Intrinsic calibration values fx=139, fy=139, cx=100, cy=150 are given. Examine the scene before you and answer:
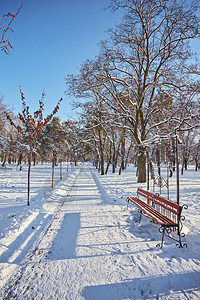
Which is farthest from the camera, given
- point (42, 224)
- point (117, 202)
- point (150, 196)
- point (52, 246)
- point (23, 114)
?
point (117, 202)

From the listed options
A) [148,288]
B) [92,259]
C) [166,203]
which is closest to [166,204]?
[166,203]

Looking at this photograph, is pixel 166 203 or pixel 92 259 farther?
pixel 166 203

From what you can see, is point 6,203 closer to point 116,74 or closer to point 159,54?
point 116,74

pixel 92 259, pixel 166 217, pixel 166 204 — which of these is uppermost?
pixel 166 204

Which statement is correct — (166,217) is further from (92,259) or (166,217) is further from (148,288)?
(92,259)

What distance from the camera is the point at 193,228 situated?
4.29 meters

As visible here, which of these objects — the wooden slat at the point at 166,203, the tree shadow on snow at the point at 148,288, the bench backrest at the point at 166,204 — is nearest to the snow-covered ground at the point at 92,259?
the tree shadow on snow at the point at 148,288

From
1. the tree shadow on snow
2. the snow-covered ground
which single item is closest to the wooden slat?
the snow-covered ground

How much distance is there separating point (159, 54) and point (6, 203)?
41.6 feet

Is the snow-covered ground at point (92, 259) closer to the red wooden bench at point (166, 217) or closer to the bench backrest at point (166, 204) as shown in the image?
the red wooden bench at point (166, 217)

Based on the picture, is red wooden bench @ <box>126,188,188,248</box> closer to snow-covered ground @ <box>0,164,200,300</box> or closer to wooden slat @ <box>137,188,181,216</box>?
wooden slat @ <box>137,188,181,216</box>

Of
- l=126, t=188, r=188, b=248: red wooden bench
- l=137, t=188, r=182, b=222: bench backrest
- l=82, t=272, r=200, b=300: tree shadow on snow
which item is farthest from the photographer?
l=137, t=188, r=182, b=222: bench backrest

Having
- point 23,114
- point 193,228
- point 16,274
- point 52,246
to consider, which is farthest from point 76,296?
point 23,114

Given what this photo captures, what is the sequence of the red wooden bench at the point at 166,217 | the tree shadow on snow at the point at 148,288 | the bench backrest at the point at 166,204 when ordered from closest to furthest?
the tree shadow on snow at the point at 148,288, the red wooden bench at the point at 166,217, the bench backrest at the point at 166,204
